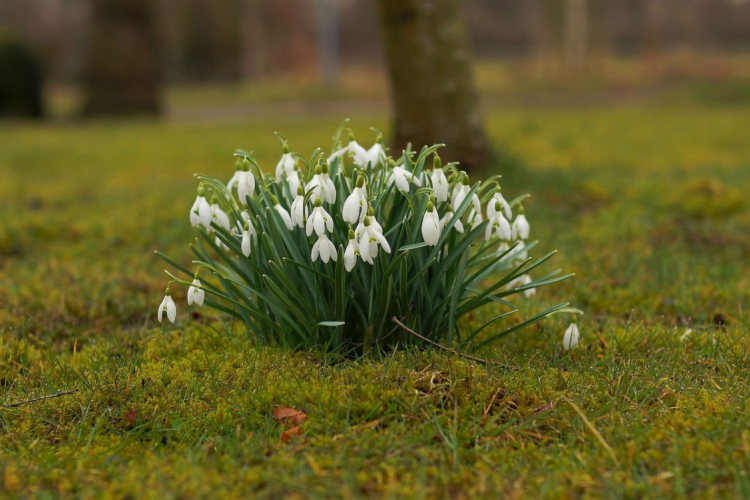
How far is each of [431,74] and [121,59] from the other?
367 inches

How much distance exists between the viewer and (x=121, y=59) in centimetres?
1299

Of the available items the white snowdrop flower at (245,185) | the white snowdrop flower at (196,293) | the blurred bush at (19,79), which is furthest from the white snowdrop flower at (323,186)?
the blurred bush at (19,79)

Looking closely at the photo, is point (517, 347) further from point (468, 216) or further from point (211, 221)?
point (211, 221)

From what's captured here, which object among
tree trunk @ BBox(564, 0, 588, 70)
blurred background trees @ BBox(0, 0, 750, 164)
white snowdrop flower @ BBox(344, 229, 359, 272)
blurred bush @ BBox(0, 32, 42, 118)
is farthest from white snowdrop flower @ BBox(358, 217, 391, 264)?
tree trunk @ BBox(564, 0, 588, 70)

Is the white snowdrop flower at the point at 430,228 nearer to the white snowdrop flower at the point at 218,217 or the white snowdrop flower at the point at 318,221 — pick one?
the white snowdrop flower at the point at 318,221

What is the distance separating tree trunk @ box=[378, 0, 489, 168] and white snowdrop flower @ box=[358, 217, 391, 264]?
348cm

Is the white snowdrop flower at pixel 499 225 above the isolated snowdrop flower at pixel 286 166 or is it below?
below

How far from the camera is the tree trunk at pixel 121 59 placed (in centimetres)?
1294

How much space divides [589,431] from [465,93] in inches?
160

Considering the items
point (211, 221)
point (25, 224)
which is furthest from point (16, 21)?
point (211, 221)

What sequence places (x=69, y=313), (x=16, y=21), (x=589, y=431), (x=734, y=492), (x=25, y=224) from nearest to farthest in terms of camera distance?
(x=734, y=492)
(x=589, y=431)
(x=69, y=313)
(x=25, y=224)
(x=16, y=21)

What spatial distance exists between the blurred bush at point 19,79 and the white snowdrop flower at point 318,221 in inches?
527

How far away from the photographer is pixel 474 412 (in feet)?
6.79

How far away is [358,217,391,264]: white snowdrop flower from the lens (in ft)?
6.85
